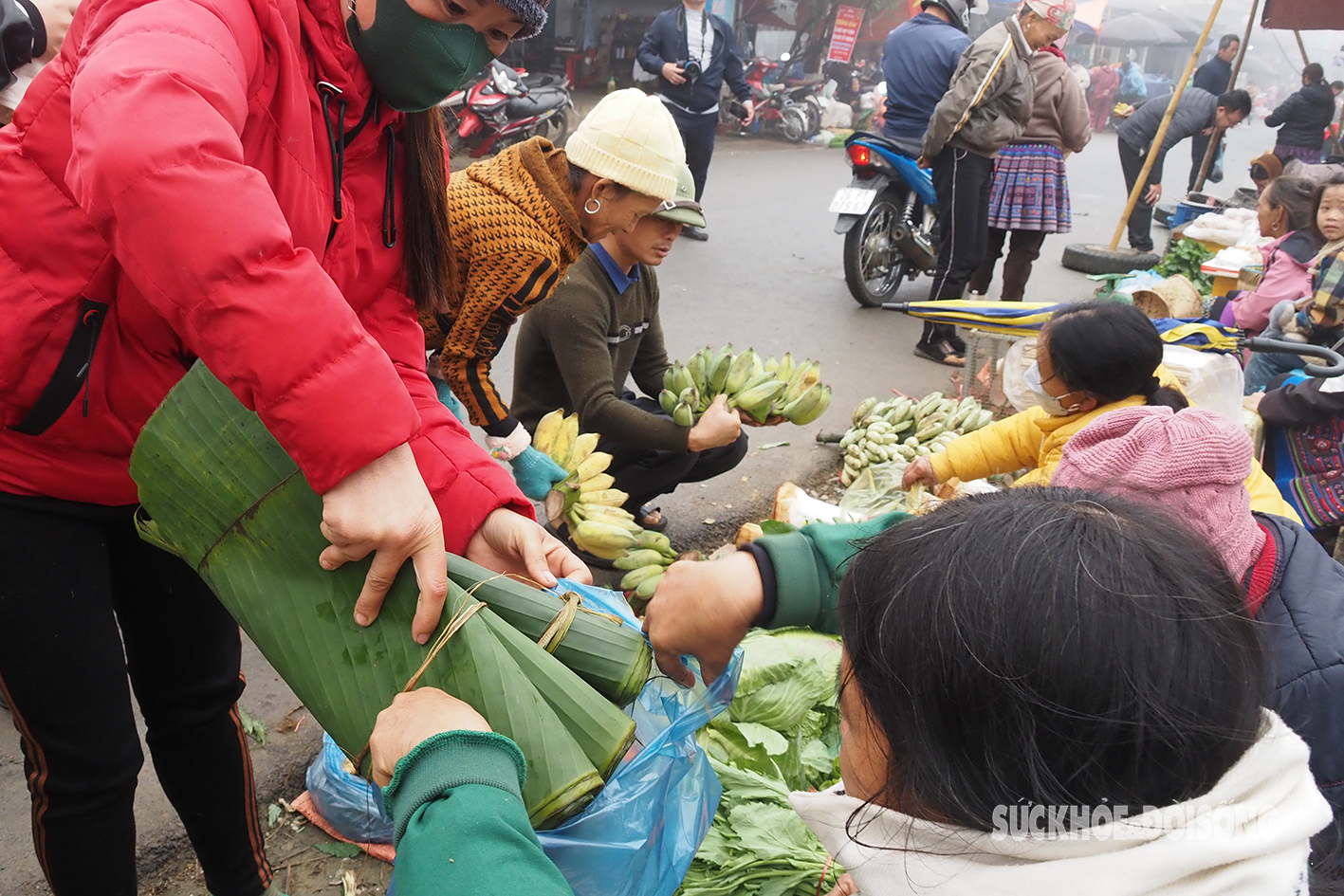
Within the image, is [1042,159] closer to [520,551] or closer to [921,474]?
[921,474]

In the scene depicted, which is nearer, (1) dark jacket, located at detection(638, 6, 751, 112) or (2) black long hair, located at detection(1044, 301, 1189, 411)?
(2) black long hair, located at detection(1044, 301, 1189, 411)

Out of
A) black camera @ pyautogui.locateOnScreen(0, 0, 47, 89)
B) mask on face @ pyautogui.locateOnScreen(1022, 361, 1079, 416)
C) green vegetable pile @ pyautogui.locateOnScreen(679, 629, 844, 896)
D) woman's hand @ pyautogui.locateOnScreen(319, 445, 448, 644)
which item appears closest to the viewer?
woman's hand @ pyautogui.locateOnScreen(319, 445, 448, 644)

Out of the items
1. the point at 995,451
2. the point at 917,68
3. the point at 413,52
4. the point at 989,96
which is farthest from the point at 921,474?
the point at 917,68

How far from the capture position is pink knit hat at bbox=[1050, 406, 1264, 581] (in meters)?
1.78

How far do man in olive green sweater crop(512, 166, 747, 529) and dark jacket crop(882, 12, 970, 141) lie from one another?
3.64m

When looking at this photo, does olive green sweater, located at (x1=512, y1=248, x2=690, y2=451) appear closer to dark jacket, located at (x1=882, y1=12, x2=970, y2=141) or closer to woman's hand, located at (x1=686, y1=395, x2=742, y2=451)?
woman's hand, located at (x1=686, y1=395, x2=742, y2=451)

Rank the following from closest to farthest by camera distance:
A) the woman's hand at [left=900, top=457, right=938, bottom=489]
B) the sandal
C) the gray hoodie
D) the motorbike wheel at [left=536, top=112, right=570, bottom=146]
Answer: the woman's hand at [left=900, top=457, right=938, bottom=489]
the sandal
the gray hoodie
the motorbike wheel at [left=536, top=112, right=570, bottom=146]

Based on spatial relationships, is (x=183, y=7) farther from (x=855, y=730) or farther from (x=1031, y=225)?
(x=1031, y=225)

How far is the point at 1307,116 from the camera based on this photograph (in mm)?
10594

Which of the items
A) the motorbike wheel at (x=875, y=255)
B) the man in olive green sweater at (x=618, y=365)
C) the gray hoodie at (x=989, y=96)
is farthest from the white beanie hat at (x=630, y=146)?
the motorbike wheel at (x=875, y=255)

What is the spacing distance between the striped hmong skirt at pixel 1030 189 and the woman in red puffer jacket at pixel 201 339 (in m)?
5.41

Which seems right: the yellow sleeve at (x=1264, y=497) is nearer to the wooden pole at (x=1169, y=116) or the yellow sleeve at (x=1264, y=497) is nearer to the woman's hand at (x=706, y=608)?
the woman's hand at (x=706, y=608)

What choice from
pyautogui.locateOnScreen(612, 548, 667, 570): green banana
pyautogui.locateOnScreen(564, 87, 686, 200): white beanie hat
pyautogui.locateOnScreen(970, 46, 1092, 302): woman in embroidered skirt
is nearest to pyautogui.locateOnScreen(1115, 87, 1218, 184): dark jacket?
pyautogui.locateOnScreen(970, 46, 1092, 302): woman in embroidered skirt

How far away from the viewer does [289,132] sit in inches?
51.3
